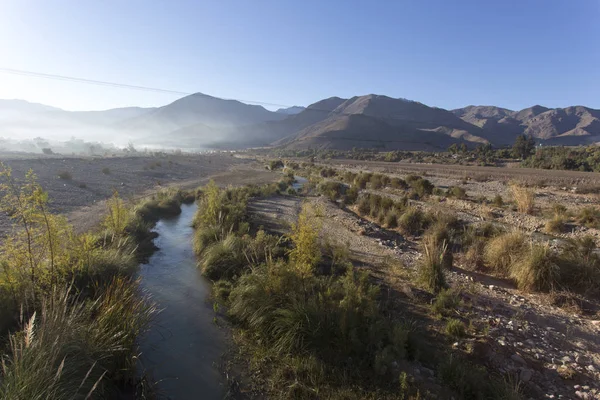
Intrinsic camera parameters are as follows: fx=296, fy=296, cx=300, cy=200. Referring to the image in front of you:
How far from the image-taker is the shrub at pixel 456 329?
236 inches

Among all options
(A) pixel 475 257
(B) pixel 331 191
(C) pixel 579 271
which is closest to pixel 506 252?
(A) pixel 475 257

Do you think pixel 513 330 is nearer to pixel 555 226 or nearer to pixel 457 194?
pixel 555 226

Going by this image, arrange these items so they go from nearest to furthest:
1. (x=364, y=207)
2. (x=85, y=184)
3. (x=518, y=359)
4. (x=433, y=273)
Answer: (x=518, y=359), (x=433, y=273), (x=364, y=207), (x=85, y=184)

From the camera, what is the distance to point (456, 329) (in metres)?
6.03

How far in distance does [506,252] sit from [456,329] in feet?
15.9

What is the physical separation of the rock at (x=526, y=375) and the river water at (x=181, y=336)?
5.04 metres

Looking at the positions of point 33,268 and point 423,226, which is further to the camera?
point 423,226

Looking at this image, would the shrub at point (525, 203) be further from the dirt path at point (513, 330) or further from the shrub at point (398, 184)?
the dirt path at point (513, 330)

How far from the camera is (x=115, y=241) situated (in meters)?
10.3

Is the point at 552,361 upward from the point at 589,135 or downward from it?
downward

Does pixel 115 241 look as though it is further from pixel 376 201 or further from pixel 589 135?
pixel 589 135

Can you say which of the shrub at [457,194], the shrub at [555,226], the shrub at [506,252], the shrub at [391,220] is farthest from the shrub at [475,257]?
the shrub at [457,194]

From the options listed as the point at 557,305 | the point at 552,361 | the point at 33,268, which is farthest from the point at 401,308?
the point at 33,268

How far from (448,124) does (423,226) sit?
19025cm
